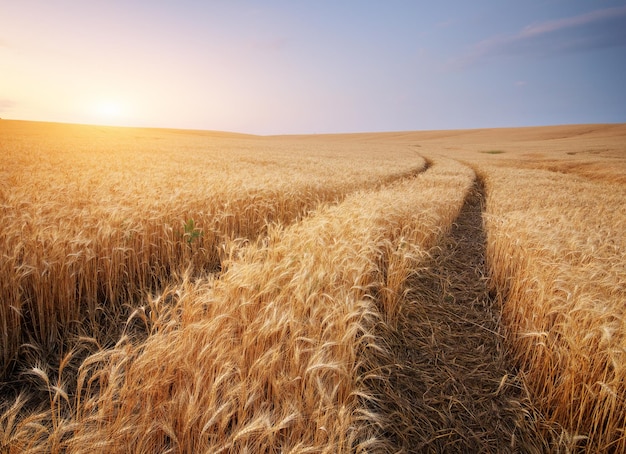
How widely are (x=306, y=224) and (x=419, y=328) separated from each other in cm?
226

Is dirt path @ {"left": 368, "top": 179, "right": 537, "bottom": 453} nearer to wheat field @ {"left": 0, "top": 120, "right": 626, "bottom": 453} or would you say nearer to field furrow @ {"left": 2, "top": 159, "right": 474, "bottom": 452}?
wheat field @ {"left": 0, "top": 120, "right": 626, "bottom": 453}

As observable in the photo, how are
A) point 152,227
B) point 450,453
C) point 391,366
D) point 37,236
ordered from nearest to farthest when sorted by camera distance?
point 450,453, point 391,366, point 37,236, point 152,227

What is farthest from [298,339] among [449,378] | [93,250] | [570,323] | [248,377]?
[93,250]

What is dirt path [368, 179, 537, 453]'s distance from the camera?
212cm

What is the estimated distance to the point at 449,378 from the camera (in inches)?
105

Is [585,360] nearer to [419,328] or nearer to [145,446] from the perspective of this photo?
[419,328]

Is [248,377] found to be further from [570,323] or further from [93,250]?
[93,250]

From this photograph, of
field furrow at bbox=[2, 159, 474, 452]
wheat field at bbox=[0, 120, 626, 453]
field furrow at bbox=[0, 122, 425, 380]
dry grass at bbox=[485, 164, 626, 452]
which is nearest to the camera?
field furrow at bbox=[2, 159, 474, 452]

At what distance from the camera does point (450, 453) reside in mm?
2039

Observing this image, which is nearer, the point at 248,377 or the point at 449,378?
the point at 248,377

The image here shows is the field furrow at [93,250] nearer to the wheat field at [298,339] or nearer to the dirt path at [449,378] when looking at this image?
the wheat field at [298,339]

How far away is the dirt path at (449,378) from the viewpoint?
2125 mm

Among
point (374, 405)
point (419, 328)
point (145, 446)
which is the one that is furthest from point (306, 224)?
point (145, 446)

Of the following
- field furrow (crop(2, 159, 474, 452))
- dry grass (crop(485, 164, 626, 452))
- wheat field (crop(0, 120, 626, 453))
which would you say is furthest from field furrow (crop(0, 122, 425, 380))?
dry grass (crop(485, 164, 626, 452))
